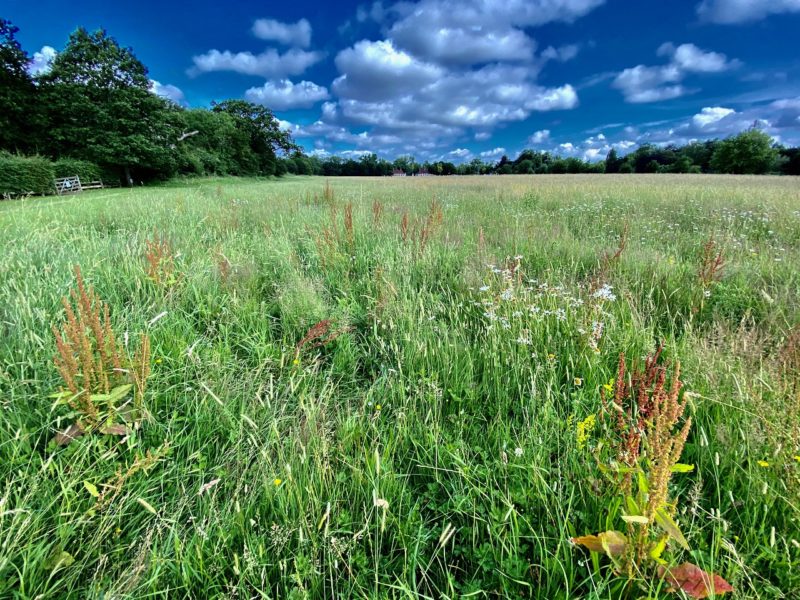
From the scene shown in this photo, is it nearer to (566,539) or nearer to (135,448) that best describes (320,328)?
(135,448)

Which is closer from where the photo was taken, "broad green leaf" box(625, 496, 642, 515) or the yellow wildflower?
"broad green leaf" box(625, 496, 642, 515)

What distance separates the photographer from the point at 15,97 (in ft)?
81.0

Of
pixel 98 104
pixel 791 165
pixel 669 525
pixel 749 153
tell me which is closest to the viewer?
pixel 669 525

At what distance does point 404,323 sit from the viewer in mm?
2436

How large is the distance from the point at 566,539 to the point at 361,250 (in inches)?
139

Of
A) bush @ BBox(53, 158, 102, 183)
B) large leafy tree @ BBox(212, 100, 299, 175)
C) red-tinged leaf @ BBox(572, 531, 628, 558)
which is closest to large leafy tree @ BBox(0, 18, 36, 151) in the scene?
bush @ BBox(53, 158, 102, 183)

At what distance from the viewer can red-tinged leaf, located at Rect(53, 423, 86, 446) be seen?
1.36 m

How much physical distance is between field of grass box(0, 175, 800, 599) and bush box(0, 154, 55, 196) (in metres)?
23.8

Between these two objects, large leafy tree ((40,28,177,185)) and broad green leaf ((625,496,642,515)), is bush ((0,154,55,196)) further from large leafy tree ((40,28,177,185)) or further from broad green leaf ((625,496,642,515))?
broad green leaf ((625,496,642,515))

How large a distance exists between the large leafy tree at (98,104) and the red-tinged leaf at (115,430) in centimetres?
3412

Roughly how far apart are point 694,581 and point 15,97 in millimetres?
41410

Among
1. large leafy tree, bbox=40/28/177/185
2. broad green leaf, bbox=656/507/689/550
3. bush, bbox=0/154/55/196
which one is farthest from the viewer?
large leafy tree, bbox=40/28/177/185

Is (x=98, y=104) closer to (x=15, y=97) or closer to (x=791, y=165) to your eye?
(x=15, y=97)

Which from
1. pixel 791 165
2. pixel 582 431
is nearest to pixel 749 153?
pixel 791 165
